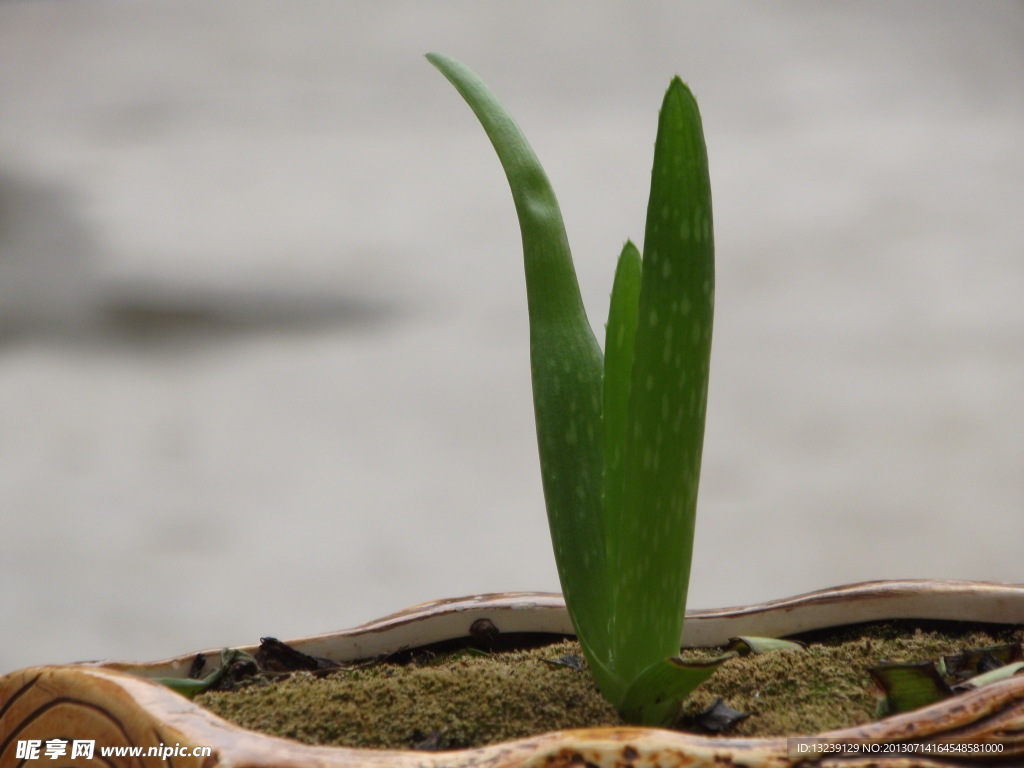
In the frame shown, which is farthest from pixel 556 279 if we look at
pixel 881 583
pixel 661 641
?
pixel 881 583

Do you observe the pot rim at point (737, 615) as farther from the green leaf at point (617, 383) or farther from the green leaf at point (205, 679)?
the green leaf at point (617, 383)

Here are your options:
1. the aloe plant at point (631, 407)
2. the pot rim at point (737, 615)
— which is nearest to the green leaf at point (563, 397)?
the aloe plant at point (631, 407)

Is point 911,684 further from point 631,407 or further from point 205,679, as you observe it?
point 205,679

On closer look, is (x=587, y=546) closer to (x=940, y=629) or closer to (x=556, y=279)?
(x=556, y=279)

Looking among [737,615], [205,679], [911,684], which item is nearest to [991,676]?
[911,684]

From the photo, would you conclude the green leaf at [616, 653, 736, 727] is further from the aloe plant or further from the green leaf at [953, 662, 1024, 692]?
the green leaf at [953, 662, 1024, 692]
